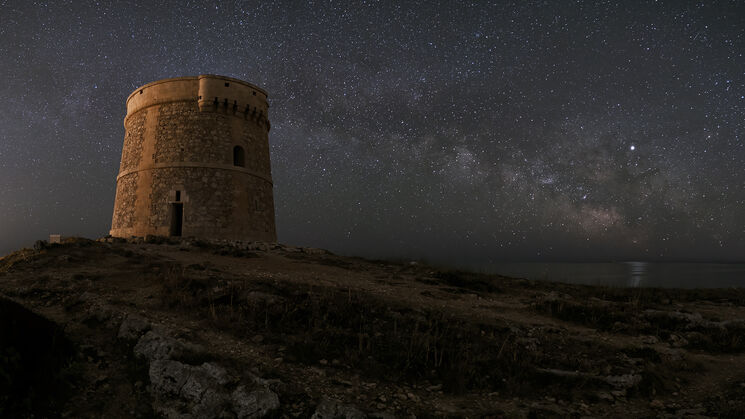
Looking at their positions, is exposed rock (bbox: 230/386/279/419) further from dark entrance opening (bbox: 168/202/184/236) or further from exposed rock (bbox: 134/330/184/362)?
dark entrance opening (bbox: 168/202/184/236)

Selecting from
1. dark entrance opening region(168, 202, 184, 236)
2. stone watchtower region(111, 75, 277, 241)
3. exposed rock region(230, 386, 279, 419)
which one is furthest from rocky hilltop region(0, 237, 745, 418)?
stone watchtower region(111, 75, 277, 241)

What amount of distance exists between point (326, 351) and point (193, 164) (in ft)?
51.3

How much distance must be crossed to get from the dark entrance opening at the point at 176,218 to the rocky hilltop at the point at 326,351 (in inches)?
287

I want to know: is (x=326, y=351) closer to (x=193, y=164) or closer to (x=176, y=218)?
(x=176, y=218)

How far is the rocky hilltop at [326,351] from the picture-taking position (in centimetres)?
497

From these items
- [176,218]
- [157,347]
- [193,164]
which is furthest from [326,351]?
[193,164]

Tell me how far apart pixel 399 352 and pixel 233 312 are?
349 cm

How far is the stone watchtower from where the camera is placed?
18609 mm

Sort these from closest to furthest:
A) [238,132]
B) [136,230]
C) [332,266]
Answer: [332,266], [136,230], [238,132]

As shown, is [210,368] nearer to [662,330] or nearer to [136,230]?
[662,330]

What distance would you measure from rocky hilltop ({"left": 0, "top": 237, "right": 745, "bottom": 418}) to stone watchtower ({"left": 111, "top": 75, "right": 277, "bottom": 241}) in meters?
7.55

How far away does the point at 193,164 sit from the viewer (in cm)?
1886

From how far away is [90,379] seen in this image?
536 cm

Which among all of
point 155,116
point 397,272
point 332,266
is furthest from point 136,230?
point 397,272
